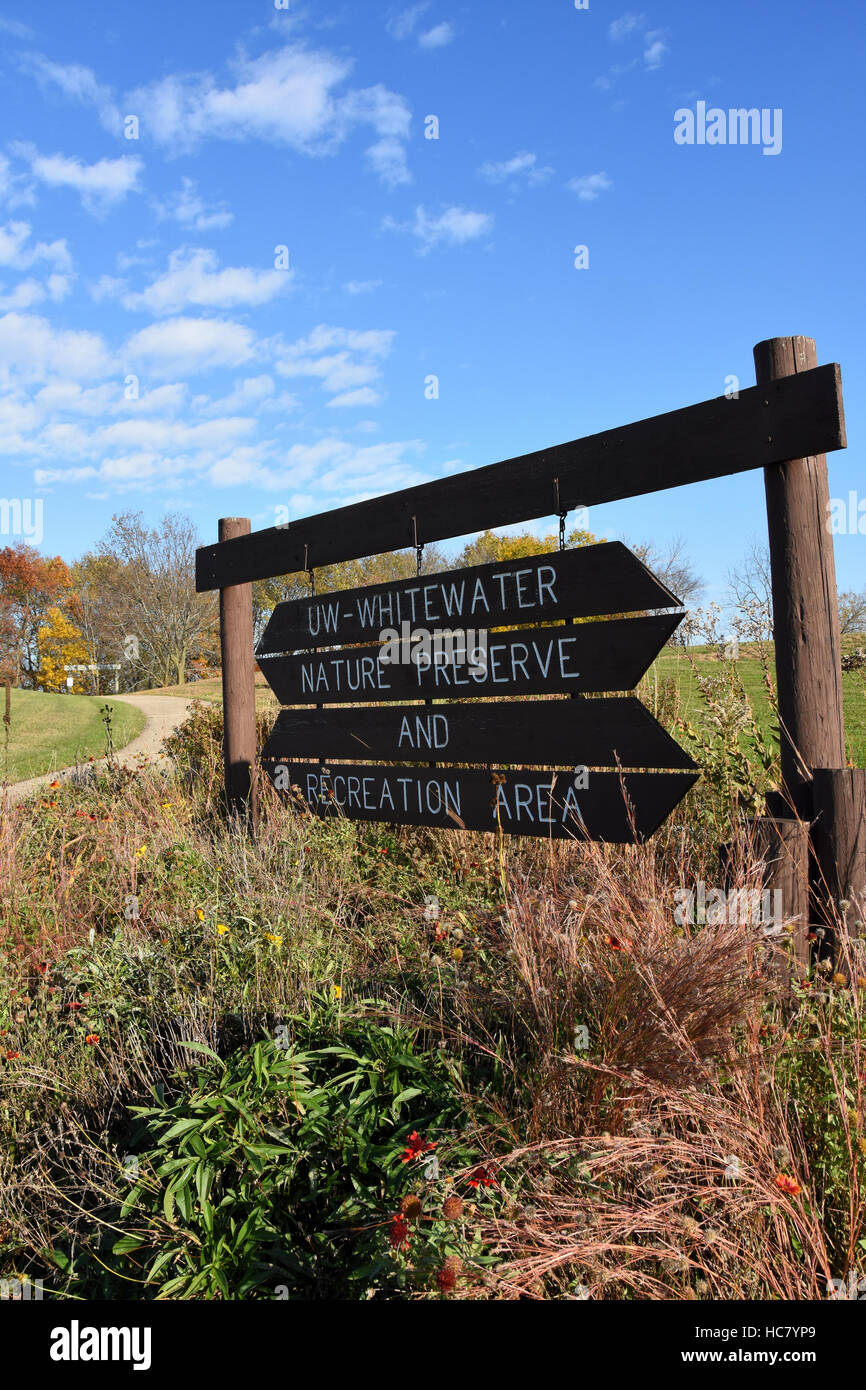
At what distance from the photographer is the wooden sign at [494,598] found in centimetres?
350

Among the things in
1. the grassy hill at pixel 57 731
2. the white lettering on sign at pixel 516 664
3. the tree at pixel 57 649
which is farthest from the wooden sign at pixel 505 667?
the tree at pixel 57 649

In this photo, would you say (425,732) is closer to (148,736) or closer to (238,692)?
(238,692)

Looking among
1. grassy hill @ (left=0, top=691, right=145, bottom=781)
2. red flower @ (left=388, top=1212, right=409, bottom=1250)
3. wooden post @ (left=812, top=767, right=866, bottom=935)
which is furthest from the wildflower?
grassy hill @ (left=0, top=691, right=145, bottom=781)

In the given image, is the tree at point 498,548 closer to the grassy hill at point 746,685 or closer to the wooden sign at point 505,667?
the grassy hill at point 746,685

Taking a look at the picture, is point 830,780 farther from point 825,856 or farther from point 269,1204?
point 269,1204

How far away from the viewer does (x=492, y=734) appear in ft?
13.4

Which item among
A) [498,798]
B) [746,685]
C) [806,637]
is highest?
[746,685]

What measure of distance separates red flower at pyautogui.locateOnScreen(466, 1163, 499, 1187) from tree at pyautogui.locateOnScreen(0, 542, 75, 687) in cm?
4519

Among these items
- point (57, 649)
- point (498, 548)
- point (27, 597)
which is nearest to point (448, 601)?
point (498, 548)

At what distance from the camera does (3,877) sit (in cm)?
434

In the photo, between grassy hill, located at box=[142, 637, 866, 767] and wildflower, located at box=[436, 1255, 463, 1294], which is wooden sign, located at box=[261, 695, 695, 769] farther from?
wildflower, located at box=[436, 1255, 463, 1294]

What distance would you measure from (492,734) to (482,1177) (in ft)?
7.78

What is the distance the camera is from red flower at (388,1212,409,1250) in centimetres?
156
